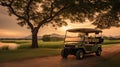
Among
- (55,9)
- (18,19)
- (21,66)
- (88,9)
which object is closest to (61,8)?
(55,9)

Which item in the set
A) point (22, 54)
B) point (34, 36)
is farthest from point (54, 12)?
point (22, 54)

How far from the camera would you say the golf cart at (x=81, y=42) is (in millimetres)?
20094

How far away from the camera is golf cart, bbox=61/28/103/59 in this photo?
20.1m

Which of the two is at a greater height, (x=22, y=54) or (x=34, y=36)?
(x=34, y=36)

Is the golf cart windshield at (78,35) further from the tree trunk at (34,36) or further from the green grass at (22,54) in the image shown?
the tree trunk at (34,36)

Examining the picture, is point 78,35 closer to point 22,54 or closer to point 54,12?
point 22,54

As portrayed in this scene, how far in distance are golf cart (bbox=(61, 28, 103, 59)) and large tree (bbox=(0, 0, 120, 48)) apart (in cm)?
1036

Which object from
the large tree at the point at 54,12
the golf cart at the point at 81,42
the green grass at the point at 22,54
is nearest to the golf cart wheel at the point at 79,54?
the golf cart at the point at 81,42

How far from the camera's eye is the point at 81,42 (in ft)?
66.4

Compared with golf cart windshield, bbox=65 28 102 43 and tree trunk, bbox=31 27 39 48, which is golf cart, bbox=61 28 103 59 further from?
tree trunk, bbox=31 27 39 48

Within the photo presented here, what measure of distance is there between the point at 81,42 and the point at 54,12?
18171 millimetres

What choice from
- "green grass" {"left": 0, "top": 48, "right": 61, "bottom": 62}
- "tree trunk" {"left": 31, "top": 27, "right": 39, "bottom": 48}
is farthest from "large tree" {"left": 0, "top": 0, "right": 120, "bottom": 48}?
"green grass" {"left": 0, "top": 48, "right": 61, "bottom": 62}

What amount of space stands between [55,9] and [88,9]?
558 centimetres

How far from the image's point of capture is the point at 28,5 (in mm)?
35719
